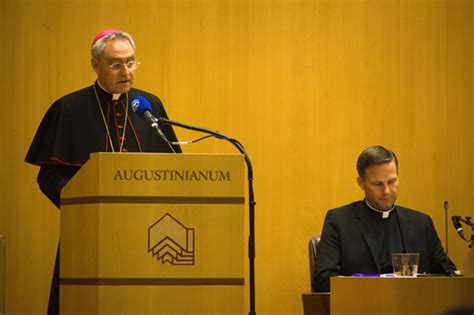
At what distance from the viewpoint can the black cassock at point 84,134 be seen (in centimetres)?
418

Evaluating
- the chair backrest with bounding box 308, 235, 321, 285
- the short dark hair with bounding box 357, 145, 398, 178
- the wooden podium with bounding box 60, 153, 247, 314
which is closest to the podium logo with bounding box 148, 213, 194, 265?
the wooden podium with bounding box 60, 153, 247, 314

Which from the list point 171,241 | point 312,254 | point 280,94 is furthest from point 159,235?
point 280,94

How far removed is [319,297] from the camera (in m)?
4.35

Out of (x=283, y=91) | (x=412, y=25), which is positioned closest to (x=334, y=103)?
(x=283, y=91)

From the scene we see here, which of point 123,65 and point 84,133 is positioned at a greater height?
point 123,65

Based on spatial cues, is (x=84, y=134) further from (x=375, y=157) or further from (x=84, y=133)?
(x=375, y=157)

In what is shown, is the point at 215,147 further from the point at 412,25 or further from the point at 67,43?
the point at 412,25

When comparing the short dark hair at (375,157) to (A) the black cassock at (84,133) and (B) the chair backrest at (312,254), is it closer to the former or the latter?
(B) the chair backrest at (312,254)

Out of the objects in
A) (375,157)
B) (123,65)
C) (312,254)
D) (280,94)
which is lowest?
(312,254)

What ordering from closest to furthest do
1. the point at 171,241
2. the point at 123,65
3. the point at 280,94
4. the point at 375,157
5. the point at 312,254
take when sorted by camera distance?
the point at 171,241
the point at 123,65
the point at 375,157
the point at 312,254
the point at 280,94

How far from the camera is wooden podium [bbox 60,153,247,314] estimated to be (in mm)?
3305

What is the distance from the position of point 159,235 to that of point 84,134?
119 cm

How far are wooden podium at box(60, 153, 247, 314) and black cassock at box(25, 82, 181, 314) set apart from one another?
81 centimetres

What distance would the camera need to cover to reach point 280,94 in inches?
243
